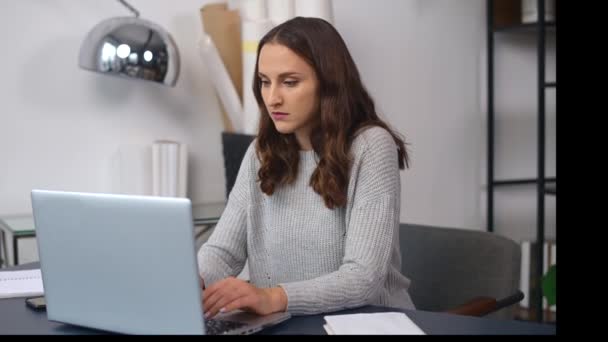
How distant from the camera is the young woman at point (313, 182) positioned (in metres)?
1.44

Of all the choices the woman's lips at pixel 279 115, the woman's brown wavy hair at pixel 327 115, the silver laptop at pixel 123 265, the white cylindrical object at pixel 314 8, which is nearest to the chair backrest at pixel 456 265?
the woman's brown wavy hair at pixel 327 115

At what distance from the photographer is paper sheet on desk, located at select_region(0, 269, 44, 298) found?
1400mm

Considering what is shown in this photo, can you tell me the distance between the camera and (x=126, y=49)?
7.75 feet

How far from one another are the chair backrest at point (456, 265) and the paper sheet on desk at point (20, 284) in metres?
0.85

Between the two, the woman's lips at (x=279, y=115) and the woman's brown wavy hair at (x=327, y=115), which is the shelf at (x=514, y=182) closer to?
the woman's brown wavy hair at (x=327, y=115)

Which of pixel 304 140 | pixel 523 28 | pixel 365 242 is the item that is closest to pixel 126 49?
pixel 304 140

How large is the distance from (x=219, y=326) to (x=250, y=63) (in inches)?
57.9

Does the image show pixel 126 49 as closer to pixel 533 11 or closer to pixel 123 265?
pixel 123 265
